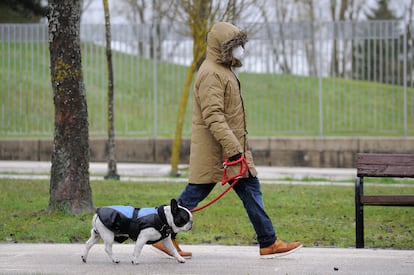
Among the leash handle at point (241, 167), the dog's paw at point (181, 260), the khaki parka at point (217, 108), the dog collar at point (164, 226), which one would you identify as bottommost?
the dog's paw at point (181, 260)

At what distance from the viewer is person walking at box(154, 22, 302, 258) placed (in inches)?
296

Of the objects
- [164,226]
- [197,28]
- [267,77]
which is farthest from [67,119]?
[267,77]

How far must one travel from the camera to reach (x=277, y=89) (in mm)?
20078

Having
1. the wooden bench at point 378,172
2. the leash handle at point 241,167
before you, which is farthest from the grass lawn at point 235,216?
the leash handle at point 241,167

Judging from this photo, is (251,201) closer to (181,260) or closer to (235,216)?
(181,260)

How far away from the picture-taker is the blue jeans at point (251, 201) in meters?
7.81

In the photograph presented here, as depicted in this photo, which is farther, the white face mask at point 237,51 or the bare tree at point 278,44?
the bare tree at point 278,44

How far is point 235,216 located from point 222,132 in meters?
3.53

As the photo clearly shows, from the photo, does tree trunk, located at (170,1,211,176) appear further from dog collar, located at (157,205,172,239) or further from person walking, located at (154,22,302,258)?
dog collar, located at (157,205,172,239)

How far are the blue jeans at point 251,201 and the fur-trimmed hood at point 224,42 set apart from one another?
106 cm

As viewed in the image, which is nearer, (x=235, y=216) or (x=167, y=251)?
(x=167, y=251)

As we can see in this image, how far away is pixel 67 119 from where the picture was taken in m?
10.4

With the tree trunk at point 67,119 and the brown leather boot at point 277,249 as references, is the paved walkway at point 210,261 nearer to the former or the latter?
the brown leather boot at point 277,249

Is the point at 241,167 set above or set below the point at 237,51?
below
